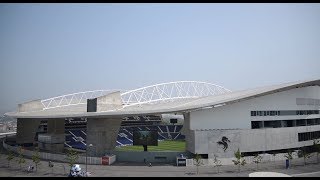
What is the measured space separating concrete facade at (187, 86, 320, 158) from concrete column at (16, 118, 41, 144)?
4877 centimetres

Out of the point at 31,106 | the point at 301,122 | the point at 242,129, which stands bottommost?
the point at 242,129

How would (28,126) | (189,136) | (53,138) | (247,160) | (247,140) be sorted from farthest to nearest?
1. (28,126)
2. (53,138)
3. (189,136)
4. (247,140)
5. (247,160)

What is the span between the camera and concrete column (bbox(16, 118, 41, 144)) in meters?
77.9

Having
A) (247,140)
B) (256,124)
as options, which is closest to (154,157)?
(247,140)

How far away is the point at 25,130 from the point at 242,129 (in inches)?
2262

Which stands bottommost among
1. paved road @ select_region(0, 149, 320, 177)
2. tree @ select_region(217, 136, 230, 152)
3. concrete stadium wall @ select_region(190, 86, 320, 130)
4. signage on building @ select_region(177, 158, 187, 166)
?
paved road @ select_region(0, 149, 320, 177)

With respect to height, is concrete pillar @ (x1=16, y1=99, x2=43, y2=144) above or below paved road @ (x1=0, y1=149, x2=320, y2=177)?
above

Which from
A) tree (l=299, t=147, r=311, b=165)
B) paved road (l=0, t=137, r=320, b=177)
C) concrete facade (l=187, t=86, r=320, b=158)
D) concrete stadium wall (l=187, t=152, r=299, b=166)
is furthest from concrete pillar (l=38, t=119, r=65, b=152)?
tree (l=299, t=147, r=311, b=165)

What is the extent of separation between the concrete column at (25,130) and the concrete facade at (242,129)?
48.8 m

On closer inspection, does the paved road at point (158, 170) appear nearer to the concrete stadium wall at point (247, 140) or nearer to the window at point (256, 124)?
the concrete stadium wall at point (247, 140)

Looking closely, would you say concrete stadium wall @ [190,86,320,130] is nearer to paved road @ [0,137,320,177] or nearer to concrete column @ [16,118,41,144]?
paved road @ [0,137,320,177]

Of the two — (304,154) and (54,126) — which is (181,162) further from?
(54,126)

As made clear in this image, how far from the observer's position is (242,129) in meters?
49.1

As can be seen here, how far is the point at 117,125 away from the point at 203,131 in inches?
661
